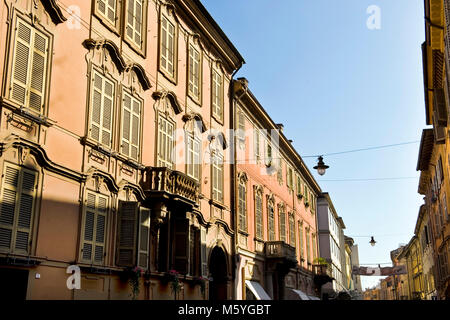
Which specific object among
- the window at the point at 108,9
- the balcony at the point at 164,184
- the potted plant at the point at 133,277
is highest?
the window at the point at 108,9

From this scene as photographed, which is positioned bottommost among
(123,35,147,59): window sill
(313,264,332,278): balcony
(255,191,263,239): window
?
(313,264,332,278): balcony

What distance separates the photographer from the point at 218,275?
2145 cm

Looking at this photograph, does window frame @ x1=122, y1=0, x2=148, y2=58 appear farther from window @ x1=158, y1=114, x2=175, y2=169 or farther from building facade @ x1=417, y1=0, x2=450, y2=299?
building facade @ x1=417, y1=0, x2=450, y2=299

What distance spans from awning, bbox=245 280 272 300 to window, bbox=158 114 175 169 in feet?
29.1

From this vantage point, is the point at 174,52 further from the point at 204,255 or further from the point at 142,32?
the point at 204,255

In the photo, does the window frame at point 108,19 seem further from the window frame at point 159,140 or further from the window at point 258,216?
the window at point 258,216

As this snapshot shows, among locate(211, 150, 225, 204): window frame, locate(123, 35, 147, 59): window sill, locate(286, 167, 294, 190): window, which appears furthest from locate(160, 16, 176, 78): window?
locate(286, 167, 294, 190): window

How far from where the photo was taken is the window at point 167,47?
17.5 m

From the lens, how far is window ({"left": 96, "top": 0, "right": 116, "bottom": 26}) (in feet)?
46.2

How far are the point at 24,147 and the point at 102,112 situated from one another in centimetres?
324

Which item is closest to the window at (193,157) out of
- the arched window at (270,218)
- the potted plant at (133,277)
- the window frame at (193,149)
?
the window frame at (193,149)

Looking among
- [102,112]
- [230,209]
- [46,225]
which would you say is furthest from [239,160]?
[46,225]

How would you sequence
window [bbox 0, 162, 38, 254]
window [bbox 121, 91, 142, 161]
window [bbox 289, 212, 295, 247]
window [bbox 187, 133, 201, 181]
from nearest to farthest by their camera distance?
window [bbox 0, 162, 38, 254] → window [bbox 121, 91, 142, 161] → window [bbox 187, 133, 201, 181] → window [bbox 289, 212, 295, 247]

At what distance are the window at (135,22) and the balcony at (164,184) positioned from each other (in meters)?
3.96
